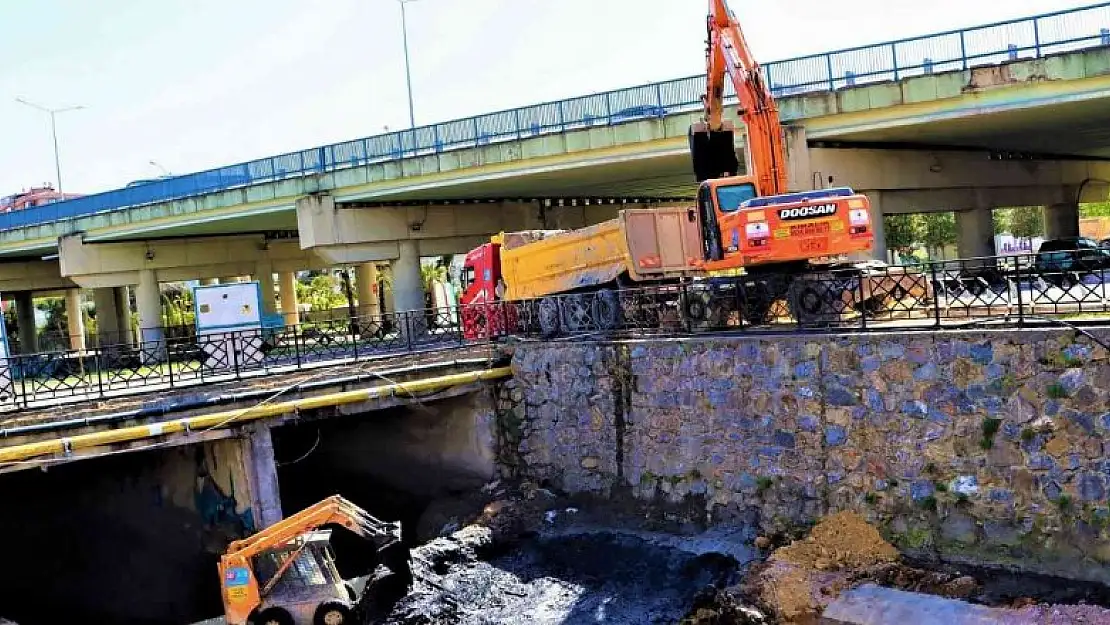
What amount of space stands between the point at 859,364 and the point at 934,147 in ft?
54.8

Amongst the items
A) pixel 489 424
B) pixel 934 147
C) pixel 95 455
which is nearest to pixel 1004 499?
pixel 489 424

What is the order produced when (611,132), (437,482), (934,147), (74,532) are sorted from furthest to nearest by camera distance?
1. (934,147)
2. (611,132)
3. (437,482)
4. (74,532)

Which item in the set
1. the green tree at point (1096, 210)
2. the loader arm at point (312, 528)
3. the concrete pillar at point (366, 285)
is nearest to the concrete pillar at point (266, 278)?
the concrete pillar at point (366, 285)

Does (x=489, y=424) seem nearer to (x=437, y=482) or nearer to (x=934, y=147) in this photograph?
(x=437, y=482)

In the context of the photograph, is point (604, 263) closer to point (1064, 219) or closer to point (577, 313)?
point (577, 313)

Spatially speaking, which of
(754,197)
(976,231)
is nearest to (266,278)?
(976,231)

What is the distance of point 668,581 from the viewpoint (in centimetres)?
1495

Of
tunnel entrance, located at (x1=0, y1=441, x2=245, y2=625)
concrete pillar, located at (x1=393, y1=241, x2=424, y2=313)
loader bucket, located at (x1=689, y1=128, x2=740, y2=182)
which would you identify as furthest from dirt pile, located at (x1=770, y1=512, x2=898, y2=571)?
concrete pillar, located at (x1=393, y1=241, x2=424, y2=313)

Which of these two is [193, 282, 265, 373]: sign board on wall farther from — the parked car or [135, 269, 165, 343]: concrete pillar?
[135, 269, 165, 343]: concrete pillar

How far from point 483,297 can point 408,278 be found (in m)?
9.15

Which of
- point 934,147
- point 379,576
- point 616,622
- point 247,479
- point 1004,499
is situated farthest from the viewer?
point 934,147

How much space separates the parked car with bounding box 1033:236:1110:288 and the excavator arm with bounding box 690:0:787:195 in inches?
194

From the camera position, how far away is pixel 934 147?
95.5 feet

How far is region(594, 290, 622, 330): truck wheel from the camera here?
2012cm
